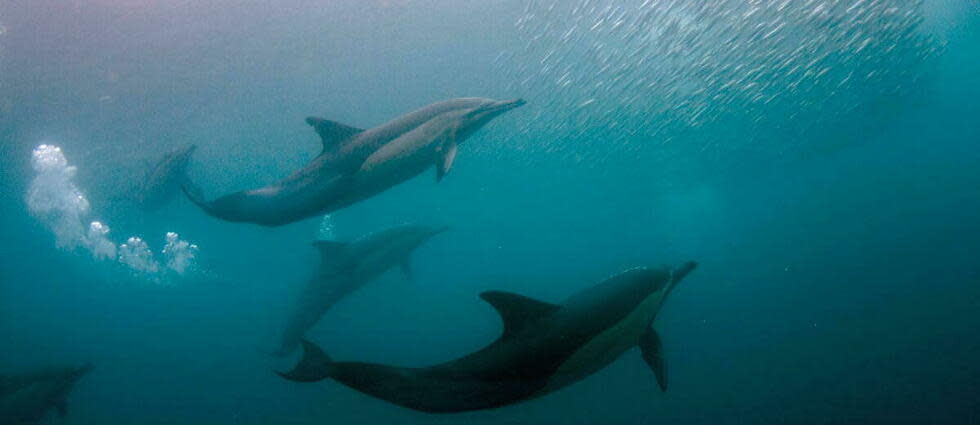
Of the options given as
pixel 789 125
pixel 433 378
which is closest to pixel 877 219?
pixel 789 125

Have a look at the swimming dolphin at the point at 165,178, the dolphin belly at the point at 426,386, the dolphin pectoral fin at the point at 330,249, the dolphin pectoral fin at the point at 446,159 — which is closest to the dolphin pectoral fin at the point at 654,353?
the dolphin belly at the point at 426,386

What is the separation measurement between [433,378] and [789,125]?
83.5 ft

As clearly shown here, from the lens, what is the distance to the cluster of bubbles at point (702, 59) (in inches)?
416

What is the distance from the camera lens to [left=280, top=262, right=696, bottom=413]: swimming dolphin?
2396 millimetres

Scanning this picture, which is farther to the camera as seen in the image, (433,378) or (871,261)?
(871,261)

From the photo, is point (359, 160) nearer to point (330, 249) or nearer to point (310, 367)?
point (310, 367)

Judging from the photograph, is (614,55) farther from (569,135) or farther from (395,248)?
(395,248)

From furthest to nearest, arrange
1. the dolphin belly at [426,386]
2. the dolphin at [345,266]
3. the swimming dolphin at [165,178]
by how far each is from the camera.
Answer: the swimming dolphin at [165,178]
the dolphin at [345,266]
the dolphin belly at [426,386]

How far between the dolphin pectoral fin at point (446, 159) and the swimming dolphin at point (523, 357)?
1.62 m

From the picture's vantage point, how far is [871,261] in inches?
639

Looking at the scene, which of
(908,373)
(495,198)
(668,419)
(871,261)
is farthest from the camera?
(495,198)

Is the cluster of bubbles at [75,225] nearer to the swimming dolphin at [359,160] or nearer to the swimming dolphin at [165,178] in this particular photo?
the swimming dolphin at [165,178]

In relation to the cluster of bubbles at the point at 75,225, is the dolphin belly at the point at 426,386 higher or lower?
lower

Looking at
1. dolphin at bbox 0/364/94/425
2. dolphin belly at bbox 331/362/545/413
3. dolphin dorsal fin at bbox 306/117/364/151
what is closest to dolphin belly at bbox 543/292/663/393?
dolphin belly at bbox 331/362/545/413
